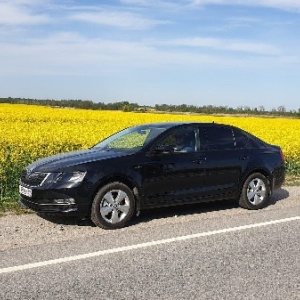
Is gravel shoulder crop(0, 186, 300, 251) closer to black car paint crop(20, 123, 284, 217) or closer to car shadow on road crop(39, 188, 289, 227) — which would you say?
car shadow on road crop(39, 188, 289, 227)

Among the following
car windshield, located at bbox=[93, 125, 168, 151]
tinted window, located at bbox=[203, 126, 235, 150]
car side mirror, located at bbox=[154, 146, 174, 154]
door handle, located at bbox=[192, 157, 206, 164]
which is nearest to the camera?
car side mirror, located at bbox=[154, 146, 174, 154]

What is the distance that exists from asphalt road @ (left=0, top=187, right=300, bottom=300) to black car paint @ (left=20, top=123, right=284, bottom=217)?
1.11 ft

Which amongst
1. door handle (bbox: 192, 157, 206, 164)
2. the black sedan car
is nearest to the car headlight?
the black sedan car

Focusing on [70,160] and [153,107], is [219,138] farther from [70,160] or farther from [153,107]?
[153,107]

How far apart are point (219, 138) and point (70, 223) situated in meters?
2.84

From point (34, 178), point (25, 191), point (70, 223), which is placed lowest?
point (70, 223)

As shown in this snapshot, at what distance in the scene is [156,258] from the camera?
5.39m

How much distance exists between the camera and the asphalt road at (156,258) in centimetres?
442

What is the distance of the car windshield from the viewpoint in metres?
7.63

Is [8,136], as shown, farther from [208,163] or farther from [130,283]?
[130,283]

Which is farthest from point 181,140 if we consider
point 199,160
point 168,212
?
point 168,212

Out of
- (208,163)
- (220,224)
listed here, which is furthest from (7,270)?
(208,163)

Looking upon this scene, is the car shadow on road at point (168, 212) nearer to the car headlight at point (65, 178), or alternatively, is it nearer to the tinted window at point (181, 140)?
the car headlight at point (65, 178)

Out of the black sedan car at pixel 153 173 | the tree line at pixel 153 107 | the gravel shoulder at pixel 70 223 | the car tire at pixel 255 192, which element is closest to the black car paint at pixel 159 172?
the black sedan car at pixel 153 173
